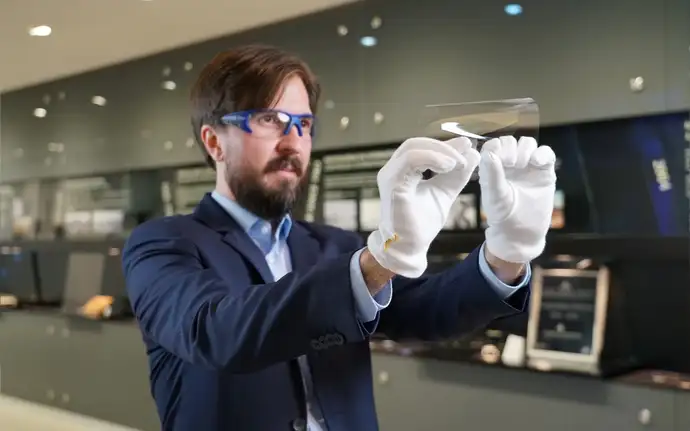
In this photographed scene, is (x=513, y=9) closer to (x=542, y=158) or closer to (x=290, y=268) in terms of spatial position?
(x=290, y=268)

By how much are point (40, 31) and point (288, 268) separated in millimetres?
3150

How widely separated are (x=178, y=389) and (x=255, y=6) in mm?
2592

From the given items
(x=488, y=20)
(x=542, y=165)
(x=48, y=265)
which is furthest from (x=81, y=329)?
(x=542, y=165)

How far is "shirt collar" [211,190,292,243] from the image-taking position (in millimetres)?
1285

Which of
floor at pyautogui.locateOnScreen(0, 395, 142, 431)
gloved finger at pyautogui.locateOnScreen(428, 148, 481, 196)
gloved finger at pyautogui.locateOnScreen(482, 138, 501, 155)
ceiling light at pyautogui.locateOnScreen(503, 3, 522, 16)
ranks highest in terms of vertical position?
ceiling light at pyautogui.locateOnScreen(503, 3, 522, 16)

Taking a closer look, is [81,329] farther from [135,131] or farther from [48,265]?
[135,131]

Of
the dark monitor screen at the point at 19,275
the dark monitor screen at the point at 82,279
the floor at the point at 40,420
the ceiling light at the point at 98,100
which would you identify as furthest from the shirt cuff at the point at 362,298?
the dark monitor screen at the point at 19,275

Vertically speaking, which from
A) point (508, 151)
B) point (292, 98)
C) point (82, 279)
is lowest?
point (82, 279)

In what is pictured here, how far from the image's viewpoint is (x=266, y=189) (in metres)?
1.23

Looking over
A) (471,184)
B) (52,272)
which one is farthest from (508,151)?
(52,272)

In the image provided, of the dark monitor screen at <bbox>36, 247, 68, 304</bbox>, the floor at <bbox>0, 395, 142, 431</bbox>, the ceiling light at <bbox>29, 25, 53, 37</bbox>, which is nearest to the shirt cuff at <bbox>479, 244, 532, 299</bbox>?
the ceiling light at <bbox>29, 25, 53, 37</bbox>

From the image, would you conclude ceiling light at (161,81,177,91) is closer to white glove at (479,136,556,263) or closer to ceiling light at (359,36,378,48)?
ceiling light at (359,36,378,48)

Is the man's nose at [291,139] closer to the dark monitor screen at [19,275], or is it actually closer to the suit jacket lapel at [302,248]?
the suit jacket lapel at [302,248]

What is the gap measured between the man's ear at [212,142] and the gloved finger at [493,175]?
0.53 metres
